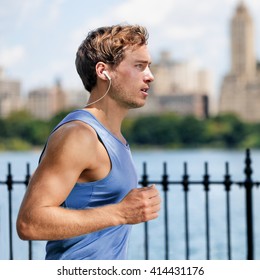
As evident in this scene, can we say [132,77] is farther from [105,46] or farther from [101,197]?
[101,197]

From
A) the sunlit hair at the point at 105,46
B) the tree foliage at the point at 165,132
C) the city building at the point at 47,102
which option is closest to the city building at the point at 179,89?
the tree foliage at the point at 165,132

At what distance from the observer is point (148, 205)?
5.20 ft

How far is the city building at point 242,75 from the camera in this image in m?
86.6

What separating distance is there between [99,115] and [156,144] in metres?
62.4

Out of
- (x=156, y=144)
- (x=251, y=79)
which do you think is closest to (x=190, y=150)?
(x=156, y=144)

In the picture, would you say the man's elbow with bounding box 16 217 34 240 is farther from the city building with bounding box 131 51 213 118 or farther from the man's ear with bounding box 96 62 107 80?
the city building with bounding box 131 51 213 118

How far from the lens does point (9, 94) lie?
8325 centimetres

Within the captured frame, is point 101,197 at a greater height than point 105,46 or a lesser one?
lesser

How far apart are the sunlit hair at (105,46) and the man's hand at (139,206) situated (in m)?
0.30

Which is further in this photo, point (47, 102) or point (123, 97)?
point (47, 102)

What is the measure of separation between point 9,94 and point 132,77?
83.0 metres

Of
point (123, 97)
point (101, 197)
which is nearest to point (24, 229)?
point (101, 197)

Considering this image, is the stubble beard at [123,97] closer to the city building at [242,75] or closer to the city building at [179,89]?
the city building at [179,89]
